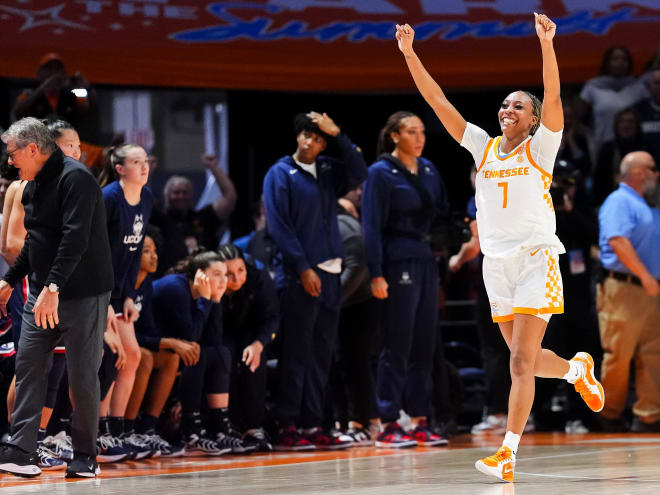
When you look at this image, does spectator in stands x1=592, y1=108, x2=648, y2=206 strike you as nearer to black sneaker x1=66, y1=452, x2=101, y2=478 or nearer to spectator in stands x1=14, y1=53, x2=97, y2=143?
spectator in stands x1=14, y1=53, x2=97, y2=143

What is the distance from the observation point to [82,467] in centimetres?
621

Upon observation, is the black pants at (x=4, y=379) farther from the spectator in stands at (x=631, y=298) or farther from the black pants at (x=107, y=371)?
the spectator in stands at (x=631, y=298)

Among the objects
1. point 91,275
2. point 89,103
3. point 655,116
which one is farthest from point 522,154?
point 655,116

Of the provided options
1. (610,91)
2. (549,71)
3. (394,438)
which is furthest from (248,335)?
(610,91)

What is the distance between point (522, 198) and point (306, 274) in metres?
2.29

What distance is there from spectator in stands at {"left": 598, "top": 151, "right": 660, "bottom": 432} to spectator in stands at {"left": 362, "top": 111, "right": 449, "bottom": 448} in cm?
155

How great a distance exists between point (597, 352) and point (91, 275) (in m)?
4.60

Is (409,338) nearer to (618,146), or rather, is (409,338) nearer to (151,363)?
(151,363)

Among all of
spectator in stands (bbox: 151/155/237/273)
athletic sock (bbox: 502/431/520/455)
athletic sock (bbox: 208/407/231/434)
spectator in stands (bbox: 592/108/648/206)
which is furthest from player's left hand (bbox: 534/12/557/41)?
spectator in stands (bbox: 592/108/648/206)

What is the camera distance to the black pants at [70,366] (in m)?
6.18

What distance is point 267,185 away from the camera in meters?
8.18

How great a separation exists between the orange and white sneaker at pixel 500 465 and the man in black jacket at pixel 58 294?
Result: 197 centimetres

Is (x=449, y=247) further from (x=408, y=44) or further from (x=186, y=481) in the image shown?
(x=186, y=481)

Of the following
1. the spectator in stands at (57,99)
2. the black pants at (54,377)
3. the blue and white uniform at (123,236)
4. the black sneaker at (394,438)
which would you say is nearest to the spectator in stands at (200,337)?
the blue and white uniform at (123,236)
